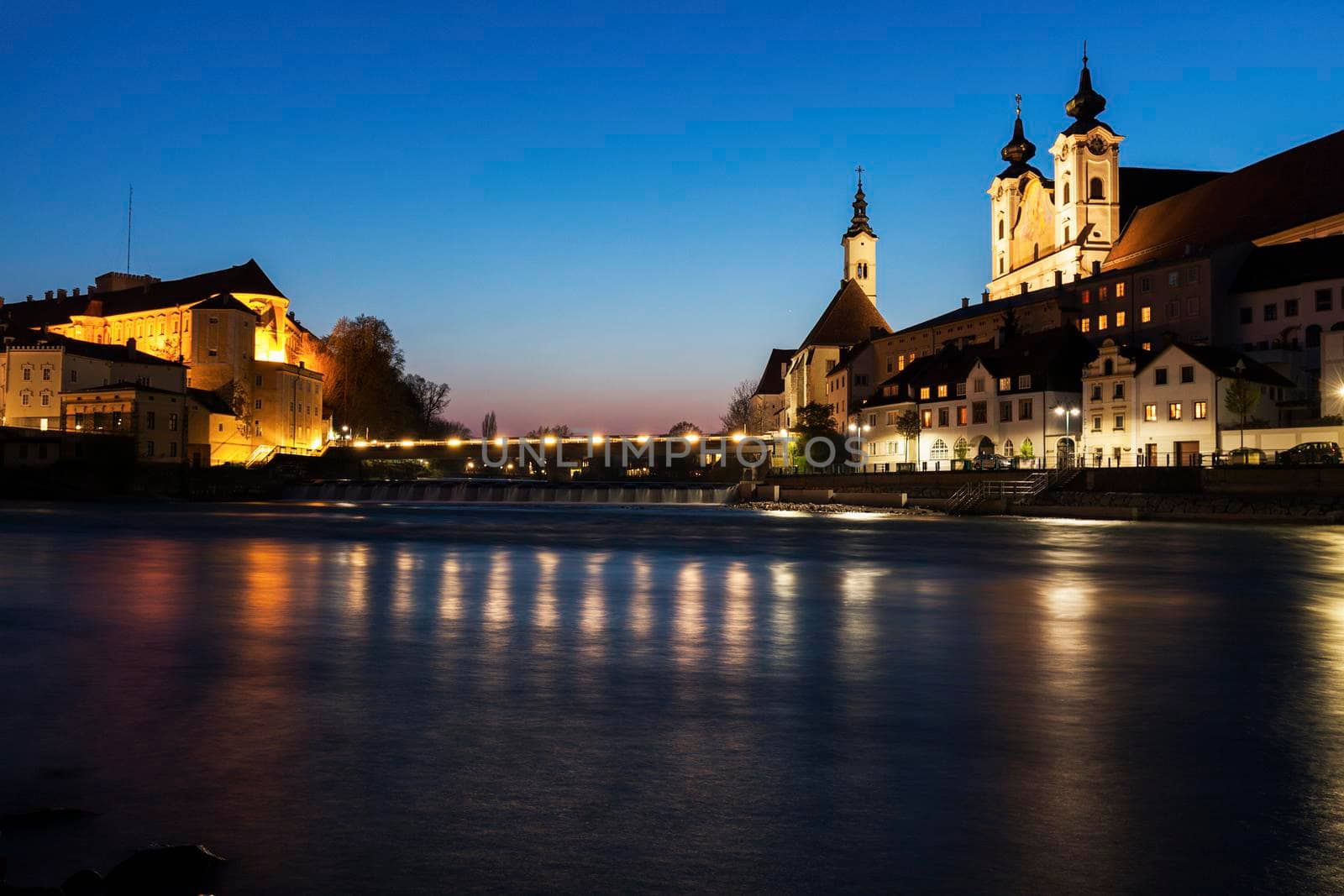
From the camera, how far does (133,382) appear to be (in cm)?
10006

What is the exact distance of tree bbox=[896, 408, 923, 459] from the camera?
89.4 meters

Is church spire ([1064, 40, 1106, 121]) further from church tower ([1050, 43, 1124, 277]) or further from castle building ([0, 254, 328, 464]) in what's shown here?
castle building ([0, 254, 328, 464])

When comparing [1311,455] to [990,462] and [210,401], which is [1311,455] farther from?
[210,401]

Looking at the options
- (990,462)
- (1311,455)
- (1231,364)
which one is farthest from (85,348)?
(1311,455)

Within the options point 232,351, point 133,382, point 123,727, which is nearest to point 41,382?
point 133,382

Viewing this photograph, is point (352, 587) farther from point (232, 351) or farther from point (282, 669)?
point (232, 351)

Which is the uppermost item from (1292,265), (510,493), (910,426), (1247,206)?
(1247,206)

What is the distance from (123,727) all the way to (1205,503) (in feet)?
181

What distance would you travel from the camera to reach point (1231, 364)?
6594 centimetres

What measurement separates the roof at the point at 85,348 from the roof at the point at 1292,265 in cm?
9792

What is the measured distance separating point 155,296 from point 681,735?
136481mm

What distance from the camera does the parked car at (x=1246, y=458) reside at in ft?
180

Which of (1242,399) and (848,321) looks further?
(848,321)

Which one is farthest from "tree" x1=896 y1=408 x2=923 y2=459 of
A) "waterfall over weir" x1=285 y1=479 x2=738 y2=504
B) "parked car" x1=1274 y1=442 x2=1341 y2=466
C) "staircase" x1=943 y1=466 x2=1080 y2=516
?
"parked car" x1=1274 y1=442 x2=1341 y2=466
